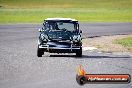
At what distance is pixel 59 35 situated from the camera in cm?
2112

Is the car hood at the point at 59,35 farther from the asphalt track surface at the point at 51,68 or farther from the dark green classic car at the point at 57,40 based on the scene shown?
the asphalt track surface at the point at 51,68

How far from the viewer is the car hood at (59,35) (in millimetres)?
20969

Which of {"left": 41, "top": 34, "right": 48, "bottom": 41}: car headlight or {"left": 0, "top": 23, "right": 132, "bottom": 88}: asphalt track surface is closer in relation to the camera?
{"left": 0, "top": 23, "right": 132, "bottom": 88}: asphalt track surface

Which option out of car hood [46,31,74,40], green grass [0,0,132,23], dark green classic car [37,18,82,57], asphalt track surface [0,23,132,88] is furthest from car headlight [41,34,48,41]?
green grass [0,0,132,23]

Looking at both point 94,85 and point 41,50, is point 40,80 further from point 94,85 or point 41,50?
point 41,50

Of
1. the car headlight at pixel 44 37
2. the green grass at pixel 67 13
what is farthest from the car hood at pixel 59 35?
the green grass at pixel 67 13

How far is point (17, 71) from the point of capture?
Answer: 16.2m

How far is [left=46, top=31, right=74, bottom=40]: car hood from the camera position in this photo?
21.0 meters

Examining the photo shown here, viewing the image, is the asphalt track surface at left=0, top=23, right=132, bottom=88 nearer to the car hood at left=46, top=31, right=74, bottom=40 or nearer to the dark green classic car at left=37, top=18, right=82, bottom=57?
the dark green classic car at left=37, top=18, right=82, bottom=57

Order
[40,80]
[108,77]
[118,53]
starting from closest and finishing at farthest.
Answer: [108,77] < [40,80] < [118,53]

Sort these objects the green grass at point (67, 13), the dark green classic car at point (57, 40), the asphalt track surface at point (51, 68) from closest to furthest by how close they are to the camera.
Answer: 1. the asphalt track surface at point (51, 68)
2. the dark green classic car at point (57, 40)
3. the green grass at point (67, 13)

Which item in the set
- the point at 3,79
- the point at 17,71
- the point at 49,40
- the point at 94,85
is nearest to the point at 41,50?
the point at 49,40

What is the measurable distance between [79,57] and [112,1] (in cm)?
15690

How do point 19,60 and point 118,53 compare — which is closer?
point 19,60
